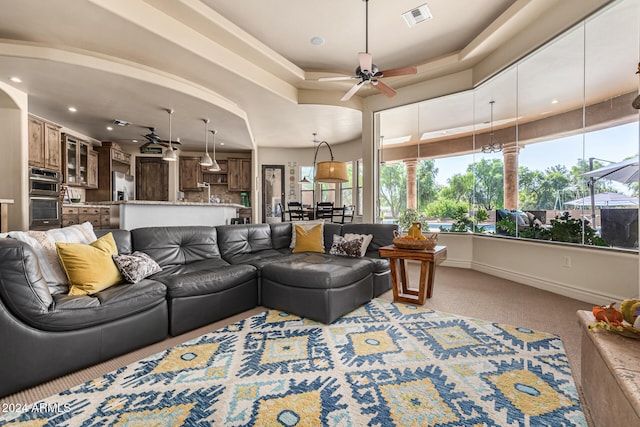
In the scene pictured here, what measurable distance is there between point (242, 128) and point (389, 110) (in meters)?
3.18

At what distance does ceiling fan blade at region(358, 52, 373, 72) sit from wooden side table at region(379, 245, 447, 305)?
2.09 m

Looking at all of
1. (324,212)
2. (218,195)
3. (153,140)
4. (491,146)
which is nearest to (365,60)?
(491,146)

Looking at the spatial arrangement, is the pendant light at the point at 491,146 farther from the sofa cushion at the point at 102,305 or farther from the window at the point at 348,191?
the sofa cushion at the point at 102,305

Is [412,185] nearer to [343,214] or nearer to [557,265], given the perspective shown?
[343,214]

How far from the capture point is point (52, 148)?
5.54m

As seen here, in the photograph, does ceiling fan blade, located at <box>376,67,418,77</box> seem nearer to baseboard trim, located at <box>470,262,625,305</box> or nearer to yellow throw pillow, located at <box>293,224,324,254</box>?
yellow throw pillow, located at <box>293,224,324,254</box>

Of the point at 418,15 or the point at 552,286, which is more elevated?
the point at 418,15

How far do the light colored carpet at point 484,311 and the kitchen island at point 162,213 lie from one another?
2.68m

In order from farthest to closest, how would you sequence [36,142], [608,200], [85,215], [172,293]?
[85,215]
[36,142]
[608,200]
[172,293]

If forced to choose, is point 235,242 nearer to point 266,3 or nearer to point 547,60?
point 266,3

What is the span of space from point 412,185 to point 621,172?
3.23 meters

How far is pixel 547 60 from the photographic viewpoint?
3.77 m

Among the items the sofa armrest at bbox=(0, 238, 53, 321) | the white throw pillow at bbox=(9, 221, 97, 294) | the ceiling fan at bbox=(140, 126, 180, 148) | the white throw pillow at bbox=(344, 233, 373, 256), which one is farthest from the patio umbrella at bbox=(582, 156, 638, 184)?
the ceiling fan at bbox=(140, 126, 180, 148)

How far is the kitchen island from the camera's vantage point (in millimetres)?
4223
